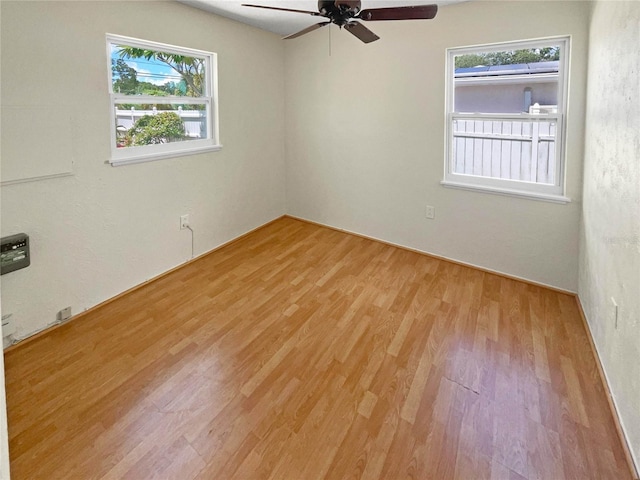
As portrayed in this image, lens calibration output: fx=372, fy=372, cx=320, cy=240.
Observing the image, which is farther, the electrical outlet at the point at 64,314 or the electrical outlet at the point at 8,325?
the electrical outlet at the point at 64,314

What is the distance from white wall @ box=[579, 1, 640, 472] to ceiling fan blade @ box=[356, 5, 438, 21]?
2.98ft

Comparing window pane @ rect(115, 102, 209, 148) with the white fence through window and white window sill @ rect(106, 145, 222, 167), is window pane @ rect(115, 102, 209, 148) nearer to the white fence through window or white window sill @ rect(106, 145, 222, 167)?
white window sill @ rect(106, 145, 222, 167)

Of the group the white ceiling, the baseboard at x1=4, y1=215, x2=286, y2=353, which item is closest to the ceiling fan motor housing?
the white ceiling

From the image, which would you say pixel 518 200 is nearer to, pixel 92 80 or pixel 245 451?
pixel 245 451

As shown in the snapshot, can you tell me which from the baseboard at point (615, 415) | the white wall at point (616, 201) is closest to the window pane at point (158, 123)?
the white wall at point (616, 201)

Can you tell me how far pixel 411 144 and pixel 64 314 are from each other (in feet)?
10.8

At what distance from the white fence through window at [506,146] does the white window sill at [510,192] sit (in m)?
0.14

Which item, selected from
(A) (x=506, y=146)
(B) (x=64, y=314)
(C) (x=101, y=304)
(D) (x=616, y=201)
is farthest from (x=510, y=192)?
(B) (x=64, y=314)

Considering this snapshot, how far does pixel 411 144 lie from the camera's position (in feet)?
12.2

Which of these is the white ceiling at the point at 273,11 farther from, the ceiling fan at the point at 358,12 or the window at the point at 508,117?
the ceiling fan at the point at 358,12

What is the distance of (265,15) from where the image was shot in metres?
3.55

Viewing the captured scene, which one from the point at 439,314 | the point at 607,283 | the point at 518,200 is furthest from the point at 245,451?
the point at 518,200

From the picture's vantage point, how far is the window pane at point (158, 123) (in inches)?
118

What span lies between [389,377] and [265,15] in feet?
11.1
